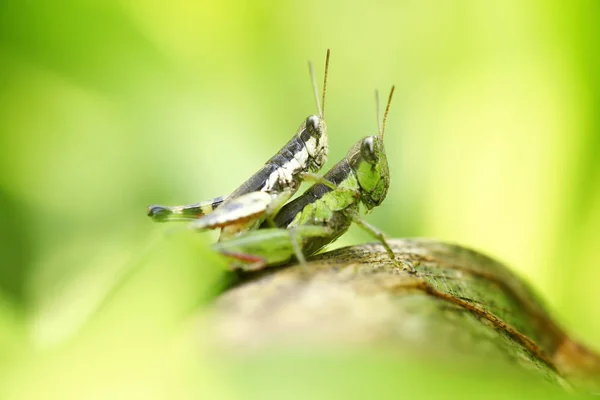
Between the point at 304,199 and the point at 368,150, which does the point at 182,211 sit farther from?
the point at 368,150

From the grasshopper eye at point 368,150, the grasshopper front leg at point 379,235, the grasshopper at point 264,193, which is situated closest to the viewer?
the grasshopper front leg at point 379,235

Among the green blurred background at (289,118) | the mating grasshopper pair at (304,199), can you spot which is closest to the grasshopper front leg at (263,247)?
the mating grasshopper pair at (304,199)

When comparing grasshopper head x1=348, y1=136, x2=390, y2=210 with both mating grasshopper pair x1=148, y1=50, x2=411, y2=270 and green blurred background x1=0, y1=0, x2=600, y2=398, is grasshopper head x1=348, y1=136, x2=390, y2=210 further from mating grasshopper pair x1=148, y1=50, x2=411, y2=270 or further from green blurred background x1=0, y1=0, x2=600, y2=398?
green blurred background x1=0, y1=0, x2=600, y2=398

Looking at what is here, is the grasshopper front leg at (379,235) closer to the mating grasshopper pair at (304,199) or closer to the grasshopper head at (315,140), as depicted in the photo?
the mating grasshopper pair at (304,199)

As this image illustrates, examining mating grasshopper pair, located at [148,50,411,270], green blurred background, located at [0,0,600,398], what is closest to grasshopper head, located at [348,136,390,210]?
mating grasshopper pair, located at [148,50,411,270]

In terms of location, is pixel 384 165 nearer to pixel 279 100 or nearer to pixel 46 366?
pixel 279 100

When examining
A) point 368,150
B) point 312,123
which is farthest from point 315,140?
point 368,150
